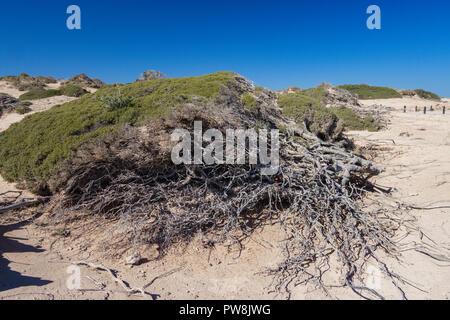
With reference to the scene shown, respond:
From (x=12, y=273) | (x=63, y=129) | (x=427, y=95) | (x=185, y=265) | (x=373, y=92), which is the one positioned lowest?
(x=185, y=265)

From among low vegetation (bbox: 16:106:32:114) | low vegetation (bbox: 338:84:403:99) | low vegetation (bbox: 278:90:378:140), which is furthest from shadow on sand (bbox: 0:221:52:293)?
low vegetation (bbox: 338:84:403:99)

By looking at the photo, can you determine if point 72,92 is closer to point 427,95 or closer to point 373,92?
point 373,92

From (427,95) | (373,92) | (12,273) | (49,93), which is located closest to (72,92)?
(49,93)

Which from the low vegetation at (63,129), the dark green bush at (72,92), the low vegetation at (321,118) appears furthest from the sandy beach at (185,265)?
the dark green bush at (72,92)

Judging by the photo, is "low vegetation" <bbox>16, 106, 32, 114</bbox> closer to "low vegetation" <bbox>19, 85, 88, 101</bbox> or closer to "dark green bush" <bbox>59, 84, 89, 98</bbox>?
"low vegetation" <bbox>19, 85, 88, 101</bbox>

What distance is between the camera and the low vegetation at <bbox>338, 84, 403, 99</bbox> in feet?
81.0

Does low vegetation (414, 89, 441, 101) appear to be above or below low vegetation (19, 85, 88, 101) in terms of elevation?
above

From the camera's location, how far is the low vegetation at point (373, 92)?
2469 centimetres

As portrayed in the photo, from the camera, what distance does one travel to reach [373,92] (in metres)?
26.0

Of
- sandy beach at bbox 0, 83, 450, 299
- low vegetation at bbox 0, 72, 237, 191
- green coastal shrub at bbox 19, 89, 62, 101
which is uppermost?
green coastal shrub at bbox 19, 89, 62, 101

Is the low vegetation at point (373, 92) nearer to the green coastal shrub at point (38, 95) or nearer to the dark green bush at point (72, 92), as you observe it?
the dark green bush at point (72, 92)

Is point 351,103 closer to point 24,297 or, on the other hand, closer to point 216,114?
point 216,114
